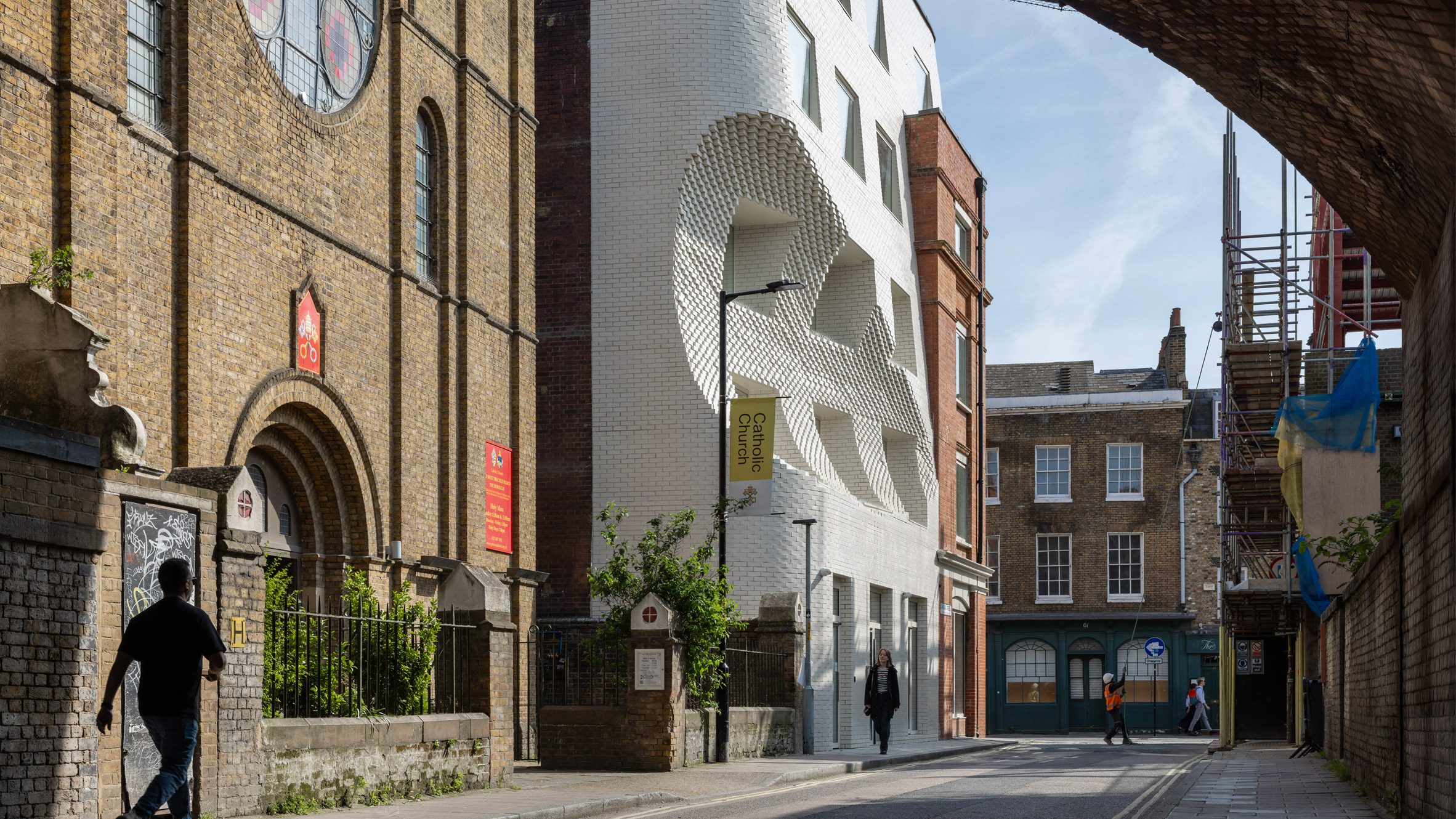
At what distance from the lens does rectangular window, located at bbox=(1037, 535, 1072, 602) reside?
54.3 m

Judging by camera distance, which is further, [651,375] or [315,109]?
[651,375]

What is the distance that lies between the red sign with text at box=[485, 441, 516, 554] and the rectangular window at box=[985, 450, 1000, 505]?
34.3 metres

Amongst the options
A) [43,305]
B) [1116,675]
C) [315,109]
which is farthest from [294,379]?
[1116,675]

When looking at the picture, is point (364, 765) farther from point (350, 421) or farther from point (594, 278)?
point (594, 278)

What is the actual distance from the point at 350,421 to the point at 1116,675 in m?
39.0

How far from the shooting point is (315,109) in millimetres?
18609

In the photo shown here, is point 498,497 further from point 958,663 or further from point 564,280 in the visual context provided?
point 958,663

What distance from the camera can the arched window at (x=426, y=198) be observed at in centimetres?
2123

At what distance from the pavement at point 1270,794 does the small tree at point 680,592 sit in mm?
6380

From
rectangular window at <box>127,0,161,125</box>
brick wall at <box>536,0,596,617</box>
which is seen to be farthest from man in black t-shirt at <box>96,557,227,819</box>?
brick wall at <box>536,0,596,617</box>

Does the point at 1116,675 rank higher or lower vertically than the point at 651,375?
lower

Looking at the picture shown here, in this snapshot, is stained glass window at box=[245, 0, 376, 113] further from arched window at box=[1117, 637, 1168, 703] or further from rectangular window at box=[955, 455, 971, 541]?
arched window at box=[1117, 637, 1168, 703]

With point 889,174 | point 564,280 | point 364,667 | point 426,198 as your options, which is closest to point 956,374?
point 889,174

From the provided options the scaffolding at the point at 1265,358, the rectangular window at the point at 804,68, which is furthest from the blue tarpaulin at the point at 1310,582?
the rectangular window at the point at 804,68
